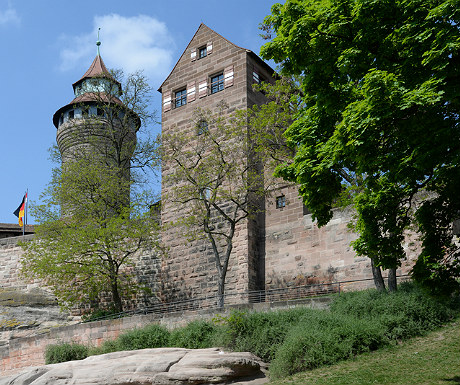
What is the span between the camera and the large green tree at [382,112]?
11648 mm

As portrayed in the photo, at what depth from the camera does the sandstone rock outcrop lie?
51.5 feet

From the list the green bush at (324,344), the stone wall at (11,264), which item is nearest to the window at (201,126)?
the stone wall at (11,264)

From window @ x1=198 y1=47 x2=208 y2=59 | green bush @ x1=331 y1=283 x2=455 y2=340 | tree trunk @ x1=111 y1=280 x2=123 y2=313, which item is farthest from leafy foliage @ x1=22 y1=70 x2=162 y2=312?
green bush @ x1=331 y1=283 x2=455 y2=340

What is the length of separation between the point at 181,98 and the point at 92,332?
1222 centimetres

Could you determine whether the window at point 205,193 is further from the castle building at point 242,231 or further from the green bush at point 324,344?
→ the green bush at point 324,344

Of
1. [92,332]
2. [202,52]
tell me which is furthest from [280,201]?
[92,332]

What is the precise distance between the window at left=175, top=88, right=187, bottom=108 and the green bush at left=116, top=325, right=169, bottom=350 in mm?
13262

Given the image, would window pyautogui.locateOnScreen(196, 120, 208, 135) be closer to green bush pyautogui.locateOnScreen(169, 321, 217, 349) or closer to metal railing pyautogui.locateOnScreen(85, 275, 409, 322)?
metal railing pyautogui.locateOnScreen(85, 275, 409, 322)

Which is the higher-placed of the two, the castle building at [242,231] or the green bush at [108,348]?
the castle building at [242,231]

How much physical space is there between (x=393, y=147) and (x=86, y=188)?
2012 centimetres

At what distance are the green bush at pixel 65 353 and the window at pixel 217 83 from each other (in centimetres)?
1290

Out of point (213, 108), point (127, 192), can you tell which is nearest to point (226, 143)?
point (213, 108)

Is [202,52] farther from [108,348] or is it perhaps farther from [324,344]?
[324,344]

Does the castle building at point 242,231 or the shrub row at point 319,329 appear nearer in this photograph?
the shrub row at point 319,329
